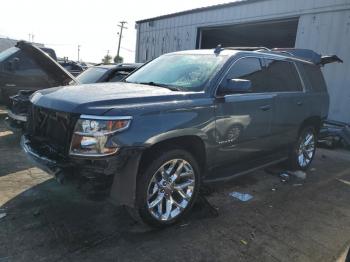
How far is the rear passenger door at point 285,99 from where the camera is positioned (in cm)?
487

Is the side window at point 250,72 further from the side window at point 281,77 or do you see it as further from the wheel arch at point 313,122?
the wheel arch at point 313,122

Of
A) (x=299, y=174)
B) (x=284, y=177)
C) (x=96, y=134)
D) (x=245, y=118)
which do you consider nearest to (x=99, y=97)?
(x=96, y=134)

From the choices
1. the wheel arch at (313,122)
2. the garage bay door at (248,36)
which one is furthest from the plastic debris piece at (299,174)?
the garage bay door at (248,36)

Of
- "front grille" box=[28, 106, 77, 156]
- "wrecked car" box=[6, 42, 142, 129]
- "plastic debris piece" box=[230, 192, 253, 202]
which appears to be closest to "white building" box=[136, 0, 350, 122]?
"wrecked car" box=[6, 42, 142, 129]

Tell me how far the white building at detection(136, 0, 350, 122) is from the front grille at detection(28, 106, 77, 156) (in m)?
8.09

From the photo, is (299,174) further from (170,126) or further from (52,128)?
(52,128)

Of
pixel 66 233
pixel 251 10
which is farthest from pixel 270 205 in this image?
pixel 251 10

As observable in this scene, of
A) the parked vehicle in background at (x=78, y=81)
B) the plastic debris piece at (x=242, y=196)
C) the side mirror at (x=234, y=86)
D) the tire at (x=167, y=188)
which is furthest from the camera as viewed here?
the parked vehicle in background at (x=78, y=81)

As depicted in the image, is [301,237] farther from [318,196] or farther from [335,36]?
[335,36]

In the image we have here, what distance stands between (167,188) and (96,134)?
1.04 m

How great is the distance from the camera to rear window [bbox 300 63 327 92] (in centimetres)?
564

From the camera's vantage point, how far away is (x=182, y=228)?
368 cm

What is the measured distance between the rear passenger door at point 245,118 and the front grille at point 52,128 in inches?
63.4

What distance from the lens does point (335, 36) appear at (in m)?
9.23
